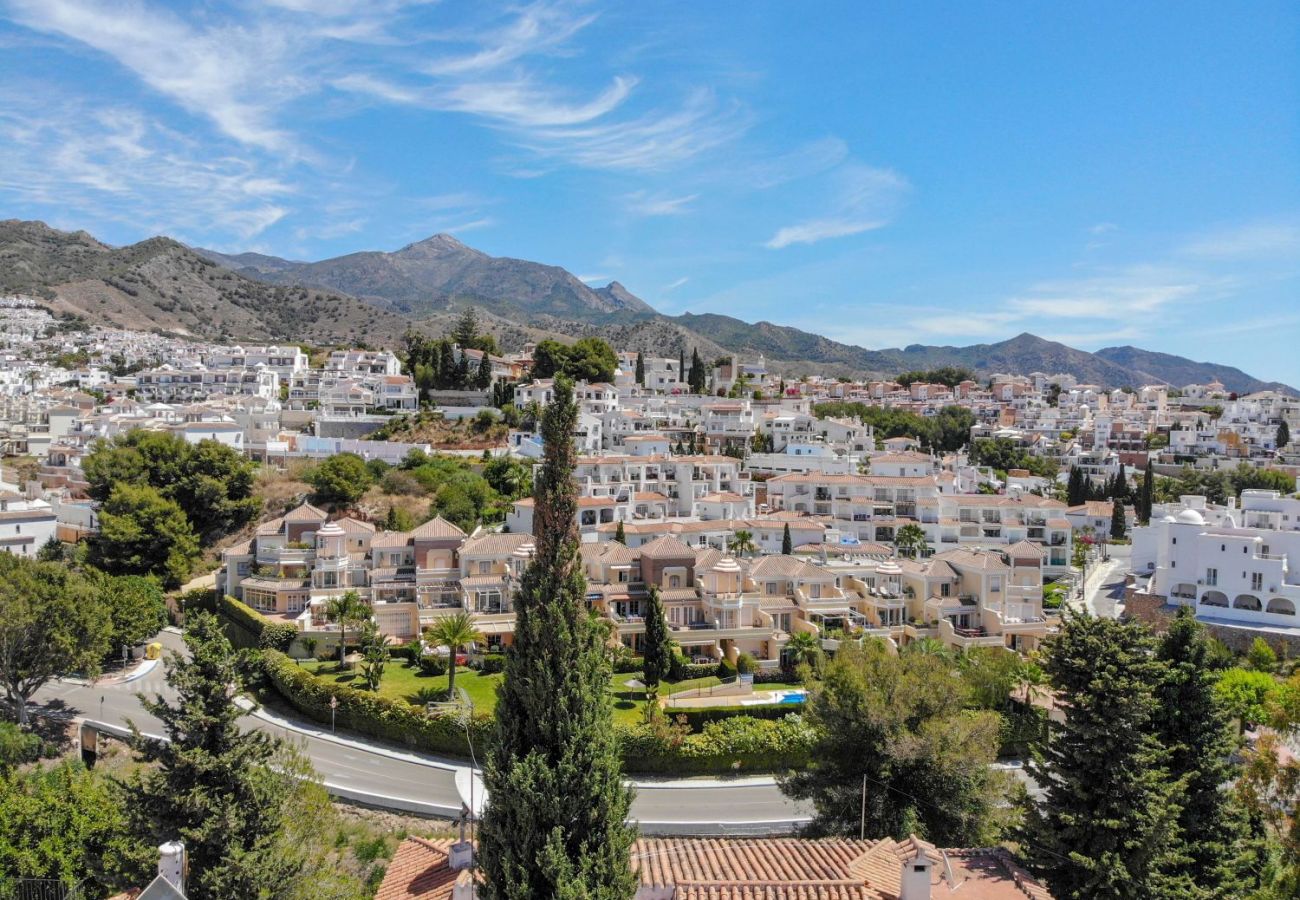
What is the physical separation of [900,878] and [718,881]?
2.87 metres

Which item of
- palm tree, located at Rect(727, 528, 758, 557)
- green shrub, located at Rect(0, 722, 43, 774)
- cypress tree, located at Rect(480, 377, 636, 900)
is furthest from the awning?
cypress tree, located at Rect(480, 377, 636, 900)

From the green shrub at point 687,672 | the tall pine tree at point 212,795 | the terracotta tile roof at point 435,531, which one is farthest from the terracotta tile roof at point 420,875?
the terracotta tile roof at point 435,531

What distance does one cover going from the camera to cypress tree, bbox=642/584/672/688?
102 ft

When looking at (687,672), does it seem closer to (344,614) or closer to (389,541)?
(344,614)

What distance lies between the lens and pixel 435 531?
39094 millimetres

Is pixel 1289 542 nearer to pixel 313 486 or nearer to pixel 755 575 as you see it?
pixel 755 575

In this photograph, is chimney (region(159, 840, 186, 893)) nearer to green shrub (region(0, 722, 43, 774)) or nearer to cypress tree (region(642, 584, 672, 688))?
green shrub (region(0, 722, 43, 774))

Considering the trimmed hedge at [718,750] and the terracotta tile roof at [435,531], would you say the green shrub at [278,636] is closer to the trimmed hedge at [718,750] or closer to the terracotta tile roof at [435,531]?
the terracotta tile roof at [435,531]

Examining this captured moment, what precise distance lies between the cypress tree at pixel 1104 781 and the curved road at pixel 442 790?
8.84 metres

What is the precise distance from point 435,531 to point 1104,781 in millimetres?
30182

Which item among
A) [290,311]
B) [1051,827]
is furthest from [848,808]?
[290,311]

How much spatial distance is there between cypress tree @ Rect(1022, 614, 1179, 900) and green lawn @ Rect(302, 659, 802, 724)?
15.1m

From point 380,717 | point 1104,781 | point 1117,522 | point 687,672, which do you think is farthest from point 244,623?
point 1117,522

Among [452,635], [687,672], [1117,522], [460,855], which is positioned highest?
[1117,522]
